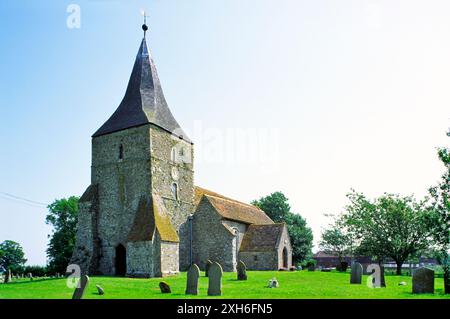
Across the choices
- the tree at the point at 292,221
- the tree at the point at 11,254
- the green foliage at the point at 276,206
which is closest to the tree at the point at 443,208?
the tree at the point at 292,221

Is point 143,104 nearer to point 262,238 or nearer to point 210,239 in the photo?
point 210,239

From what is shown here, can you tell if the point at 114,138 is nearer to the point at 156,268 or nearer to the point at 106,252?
the point at 106,252

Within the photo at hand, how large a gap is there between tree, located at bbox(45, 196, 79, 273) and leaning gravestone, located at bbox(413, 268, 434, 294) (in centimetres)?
3970

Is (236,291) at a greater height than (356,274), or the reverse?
(236,291)

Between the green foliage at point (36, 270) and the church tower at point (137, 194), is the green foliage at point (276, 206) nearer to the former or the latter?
the church tower at point (137, 194)

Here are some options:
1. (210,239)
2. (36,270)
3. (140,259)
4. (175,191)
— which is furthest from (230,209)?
(36,270)

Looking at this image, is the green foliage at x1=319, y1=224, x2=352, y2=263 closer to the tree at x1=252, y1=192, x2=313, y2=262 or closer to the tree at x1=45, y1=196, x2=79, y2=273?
the tree at x1=252, y1=192, x2=313, y2=262

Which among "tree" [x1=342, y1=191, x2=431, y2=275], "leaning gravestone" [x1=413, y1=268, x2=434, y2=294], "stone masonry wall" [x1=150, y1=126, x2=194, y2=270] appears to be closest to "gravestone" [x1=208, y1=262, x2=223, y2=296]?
"leaning gravestone" [x1=413, y1=268, x2=434, y2=294]

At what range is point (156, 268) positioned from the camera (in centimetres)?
2553

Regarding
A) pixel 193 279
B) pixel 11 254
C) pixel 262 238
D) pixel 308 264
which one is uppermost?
pixel 193 279

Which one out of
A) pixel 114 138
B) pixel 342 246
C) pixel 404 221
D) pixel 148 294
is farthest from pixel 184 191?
pixel 342 246

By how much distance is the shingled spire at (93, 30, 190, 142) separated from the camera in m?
30.9

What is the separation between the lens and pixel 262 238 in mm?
35344

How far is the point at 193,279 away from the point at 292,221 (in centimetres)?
4184
